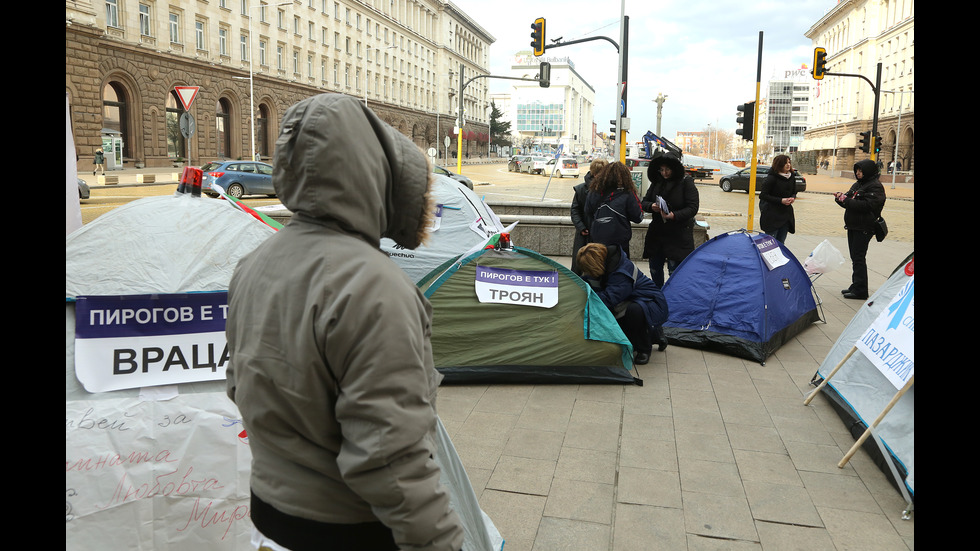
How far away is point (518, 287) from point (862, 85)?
7898cm

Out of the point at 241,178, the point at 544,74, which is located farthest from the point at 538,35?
the point at 241,178

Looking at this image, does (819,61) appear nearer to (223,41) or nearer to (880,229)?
(880,229)

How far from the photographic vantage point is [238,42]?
46219mm

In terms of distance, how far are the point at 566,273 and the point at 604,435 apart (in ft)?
4.87

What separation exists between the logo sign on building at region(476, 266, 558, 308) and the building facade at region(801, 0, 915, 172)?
57.6 m

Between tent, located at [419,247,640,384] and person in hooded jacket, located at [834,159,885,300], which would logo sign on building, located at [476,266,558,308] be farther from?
person in hooded jacket, located at [834,159,885,300]

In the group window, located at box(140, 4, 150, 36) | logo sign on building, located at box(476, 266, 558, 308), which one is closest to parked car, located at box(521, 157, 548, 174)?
window, located at box(140, 4, 150, 36)

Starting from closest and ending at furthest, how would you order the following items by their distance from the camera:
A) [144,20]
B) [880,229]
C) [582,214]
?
1. [582,214]
2. [880,229]
3. [144,20]

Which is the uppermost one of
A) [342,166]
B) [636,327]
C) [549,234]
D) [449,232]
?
[342,166]

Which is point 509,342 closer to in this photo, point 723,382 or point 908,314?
point 723,382

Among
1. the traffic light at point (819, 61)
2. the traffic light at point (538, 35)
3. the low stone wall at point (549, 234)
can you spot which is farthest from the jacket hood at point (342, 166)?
the traffic light at point (819, 61)

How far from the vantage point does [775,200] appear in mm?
9000

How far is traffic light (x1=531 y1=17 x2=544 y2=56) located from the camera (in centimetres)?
2081
